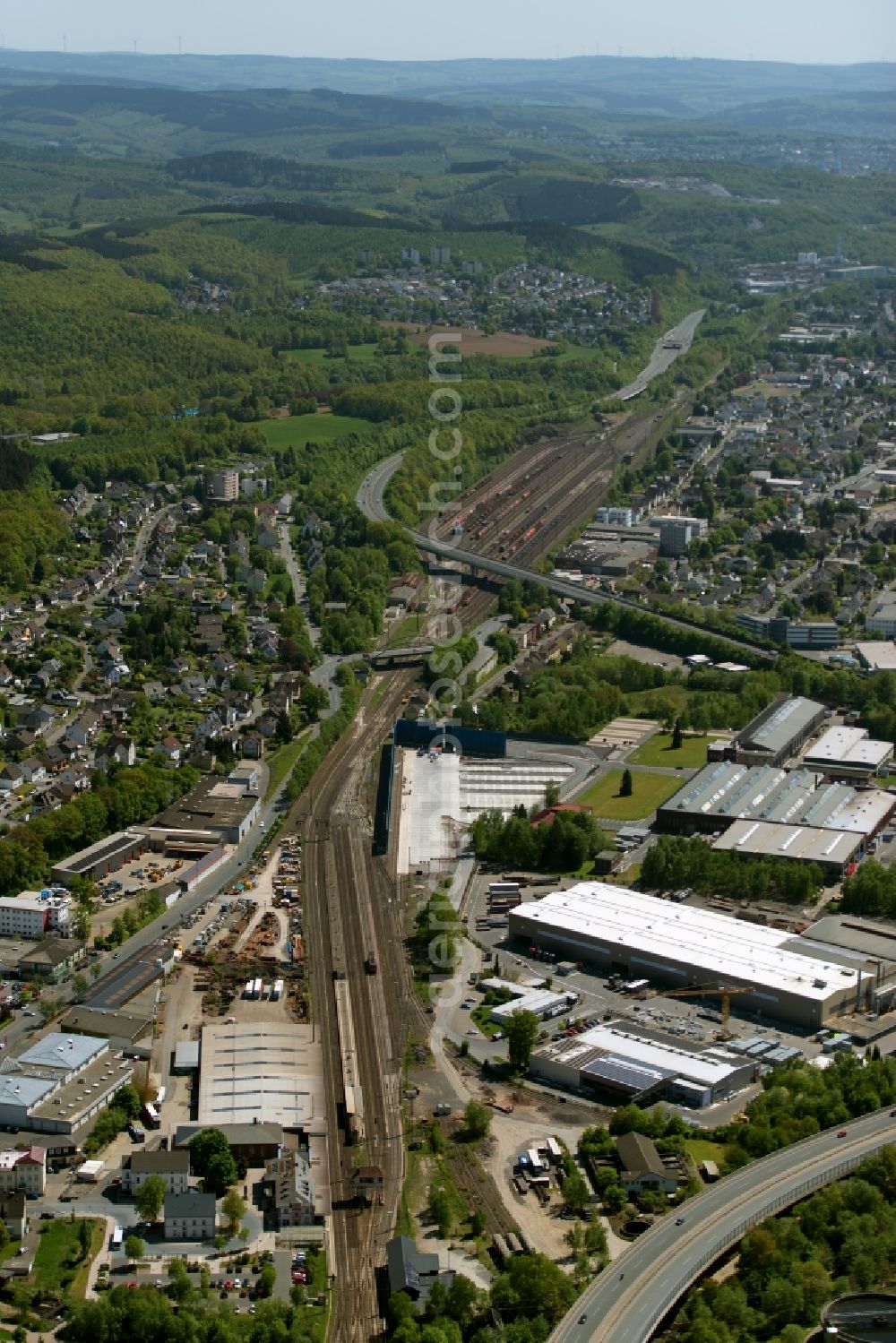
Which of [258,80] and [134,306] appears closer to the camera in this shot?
[134,306]

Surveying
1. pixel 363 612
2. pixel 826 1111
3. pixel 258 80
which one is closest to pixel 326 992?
pixel 826 1111

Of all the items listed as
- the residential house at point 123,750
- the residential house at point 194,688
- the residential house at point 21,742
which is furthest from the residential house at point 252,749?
the residential house at point 21,742

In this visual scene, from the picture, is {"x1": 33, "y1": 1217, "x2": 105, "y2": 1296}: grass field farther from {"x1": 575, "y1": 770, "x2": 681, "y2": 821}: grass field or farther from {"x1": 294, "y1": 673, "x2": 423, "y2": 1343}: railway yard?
{"x1": 575, "y1": 770, "x2": 681, "y2": 821}: grass field

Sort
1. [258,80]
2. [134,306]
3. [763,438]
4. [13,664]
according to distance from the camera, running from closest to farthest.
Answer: [13,664]
[763,438]
[134,306]
[258,80]

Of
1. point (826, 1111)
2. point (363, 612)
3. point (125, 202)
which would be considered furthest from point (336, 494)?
point (125, 202)

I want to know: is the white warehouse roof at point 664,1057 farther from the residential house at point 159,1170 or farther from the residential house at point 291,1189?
the residential house at point 159,1170

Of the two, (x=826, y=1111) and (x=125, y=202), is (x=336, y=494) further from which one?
(x=125, y=202)

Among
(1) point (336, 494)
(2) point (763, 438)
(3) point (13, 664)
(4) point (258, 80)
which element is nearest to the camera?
(3) point (13, 664)
